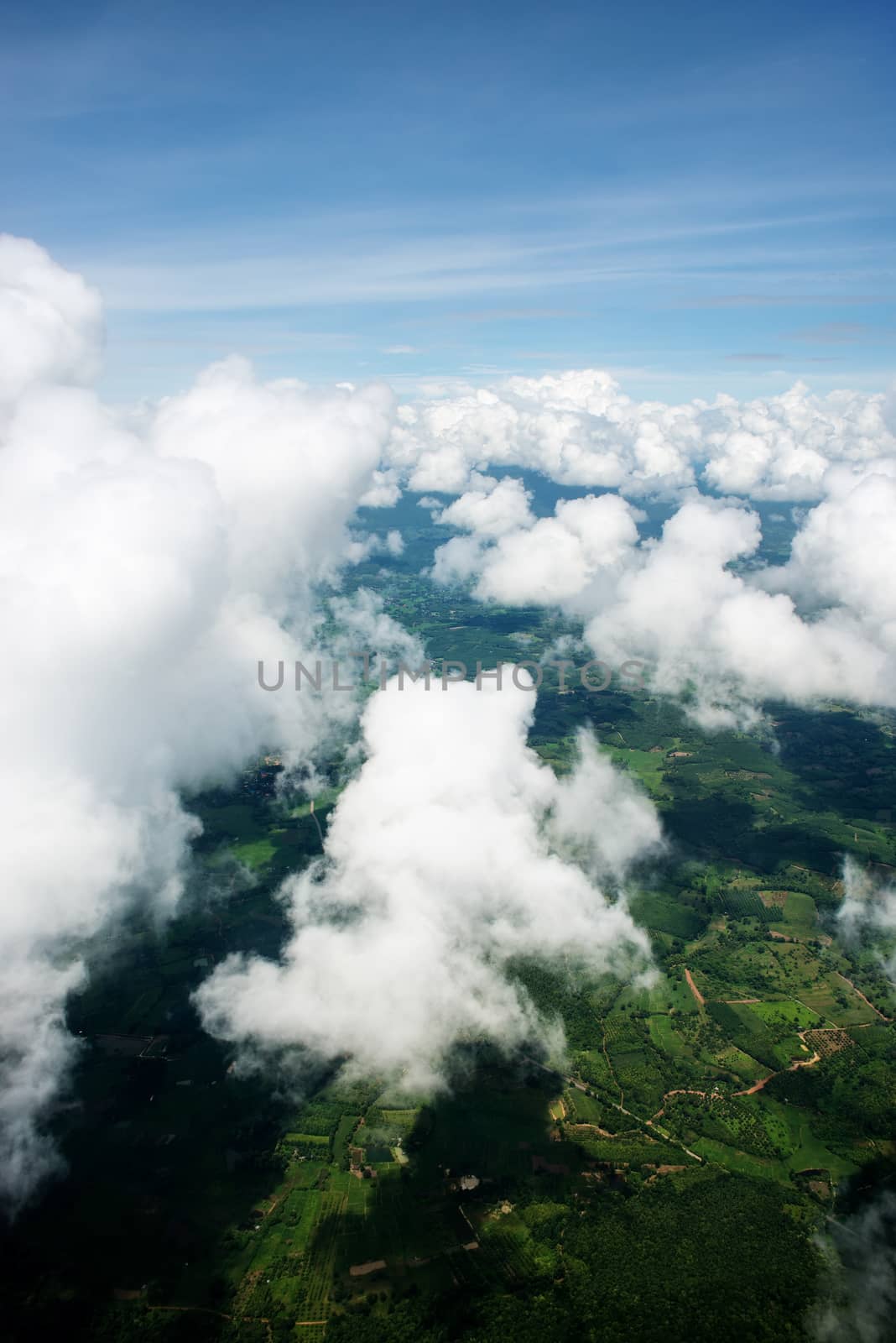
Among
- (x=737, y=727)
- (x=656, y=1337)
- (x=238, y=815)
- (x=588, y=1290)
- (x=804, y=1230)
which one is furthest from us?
(x=737, y=727)

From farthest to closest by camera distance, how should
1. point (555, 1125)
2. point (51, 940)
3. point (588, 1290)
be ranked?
point (51, 940)
point (555, 1125)
point (588, 1290)

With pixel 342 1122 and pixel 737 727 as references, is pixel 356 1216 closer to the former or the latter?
pixel 342 1122

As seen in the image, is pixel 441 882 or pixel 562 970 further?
pixel 562 970

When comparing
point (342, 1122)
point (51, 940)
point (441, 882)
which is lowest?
point (342, 1122)

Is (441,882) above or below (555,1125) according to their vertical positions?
above

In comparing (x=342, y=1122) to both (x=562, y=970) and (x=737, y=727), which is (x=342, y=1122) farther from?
(x=737, y=727)

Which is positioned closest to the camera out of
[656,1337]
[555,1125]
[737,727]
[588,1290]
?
[656,1337]

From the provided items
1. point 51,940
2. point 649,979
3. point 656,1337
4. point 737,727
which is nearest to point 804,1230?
point 656,1337

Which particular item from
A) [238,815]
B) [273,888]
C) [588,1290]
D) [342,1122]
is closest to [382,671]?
[238,815]

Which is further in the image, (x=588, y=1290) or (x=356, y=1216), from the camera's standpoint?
(x=356, y=1216)
